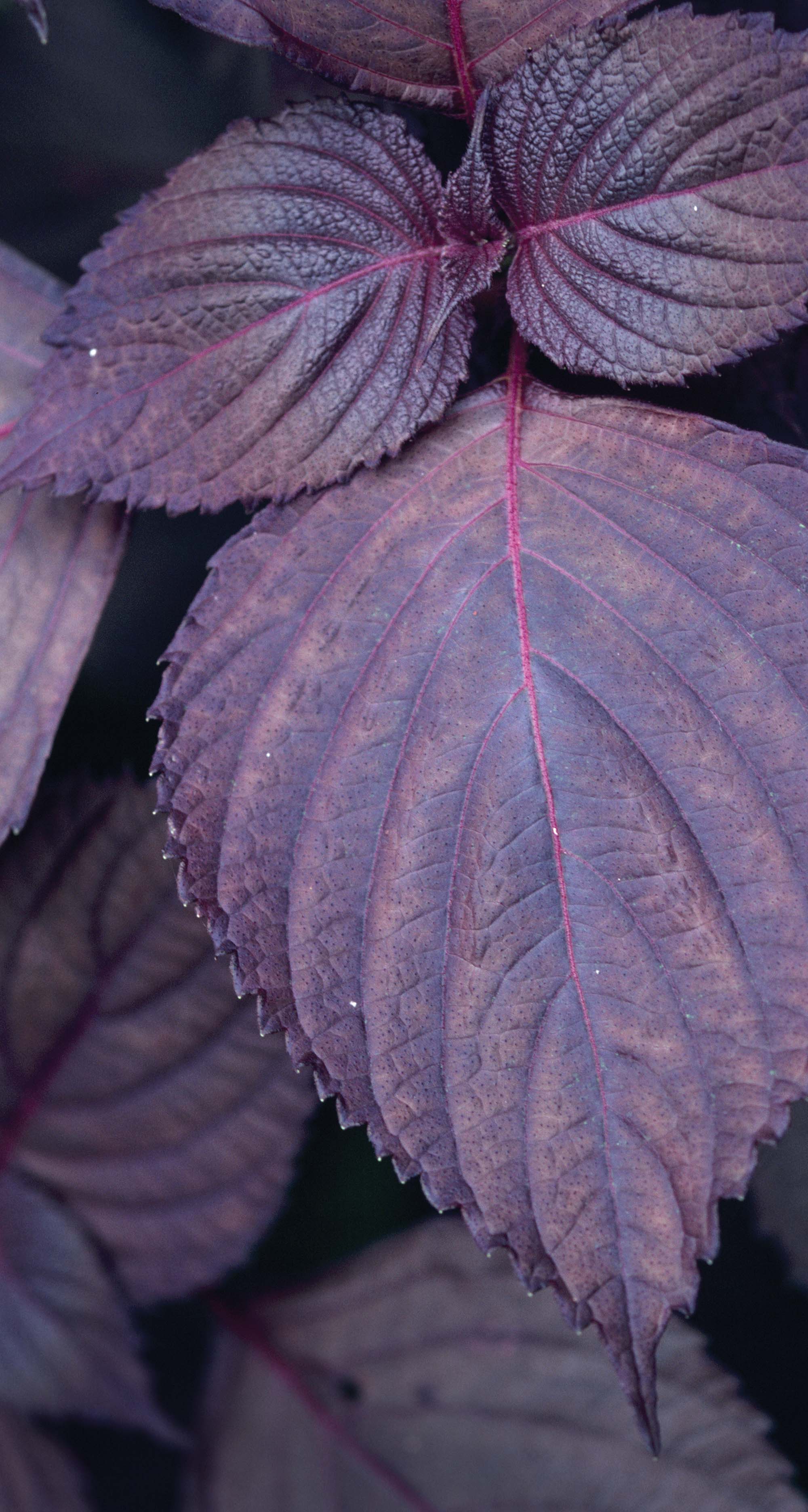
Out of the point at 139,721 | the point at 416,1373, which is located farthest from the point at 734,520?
the point at 416,1373

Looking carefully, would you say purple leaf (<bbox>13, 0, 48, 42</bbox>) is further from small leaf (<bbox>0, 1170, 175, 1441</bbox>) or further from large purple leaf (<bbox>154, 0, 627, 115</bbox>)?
small leaf (<bbox>0, 1170, 175, 1441</bbox>)

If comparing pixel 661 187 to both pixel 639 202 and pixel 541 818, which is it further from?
pixel 541 818

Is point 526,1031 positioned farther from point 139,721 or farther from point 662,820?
point 139,721

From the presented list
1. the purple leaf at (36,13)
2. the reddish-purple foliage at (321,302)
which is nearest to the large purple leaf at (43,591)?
the reddish-purple foliage at (321,302)

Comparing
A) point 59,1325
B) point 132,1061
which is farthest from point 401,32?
point 59,1325

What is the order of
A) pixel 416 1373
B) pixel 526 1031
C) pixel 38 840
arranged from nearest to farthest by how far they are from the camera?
pixel 526 1031
pixel 38 840
pixel 416 1373

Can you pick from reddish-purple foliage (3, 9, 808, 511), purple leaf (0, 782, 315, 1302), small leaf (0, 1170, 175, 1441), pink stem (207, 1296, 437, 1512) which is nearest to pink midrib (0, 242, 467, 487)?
reddish-purple foliage (3, 9, 808, 511)
